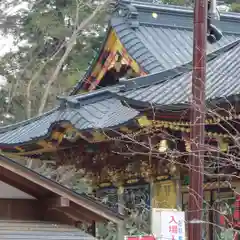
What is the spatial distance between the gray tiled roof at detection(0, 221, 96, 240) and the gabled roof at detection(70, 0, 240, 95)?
4.36 meters

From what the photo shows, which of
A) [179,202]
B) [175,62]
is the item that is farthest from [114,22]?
[179,202]

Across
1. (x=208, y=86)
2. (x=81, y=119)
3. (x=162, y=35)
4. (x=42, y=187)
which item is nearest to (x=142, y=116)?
(x=208, y=86)

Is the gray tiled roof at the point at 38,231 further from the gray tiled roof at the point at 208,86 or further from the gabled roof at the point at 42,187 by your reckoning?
the gray tiled roof at the point at 208,86

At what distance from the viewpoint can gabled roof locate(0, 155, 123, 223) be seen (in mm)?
6203

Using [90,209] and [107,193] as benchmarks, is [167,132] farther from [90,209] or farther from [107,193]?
[107,193]

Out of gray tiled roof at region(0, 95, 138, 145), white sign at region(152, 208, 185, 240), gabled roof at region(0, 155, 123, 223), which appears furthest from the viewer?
gray tiled roof at region(0, 95, 138, 145)

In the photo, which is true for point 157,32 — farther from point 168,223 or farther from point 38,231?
point 38,231

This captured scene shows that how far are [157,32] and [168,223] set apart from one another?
19.5 feet

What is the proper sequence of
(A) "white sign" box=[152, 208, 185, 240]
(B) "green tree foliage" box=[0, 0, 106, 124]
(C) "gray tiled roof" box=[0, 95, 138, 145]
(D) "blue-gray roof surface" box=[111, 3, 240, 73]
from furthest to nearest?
1. (B) "green tree foliage" box=[0, 0, 106, 124]
2. (D) "blue-gray roof surface" box=[111, 3, 240, 73]
3. (C) "gray tiled roof" box=[0, 95, 138, 145]
4. (A) "white sign" box=[152, 208, 185, 240]

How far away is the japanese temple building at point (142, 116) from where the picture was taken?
8125mm

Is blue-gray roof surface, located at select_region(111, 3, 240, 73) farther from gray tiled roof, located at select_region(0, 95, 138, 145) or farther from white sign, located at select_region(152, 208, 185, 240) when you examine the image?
white sign, located at select_region(152, 208, 185, 240)

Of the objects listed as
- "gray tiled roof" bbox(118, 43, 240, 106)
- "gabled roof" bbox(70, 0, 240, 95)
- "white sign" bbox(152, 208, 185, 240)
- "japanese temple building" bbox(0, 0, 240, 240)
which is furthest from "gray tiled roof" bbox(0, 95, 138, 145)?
"white sign" bbox(152, 208, 185, 240)

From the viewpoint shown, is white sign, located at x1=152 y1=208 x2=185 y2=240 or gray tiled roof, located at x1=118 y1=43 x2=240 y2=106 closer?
white sign, located at x1=152 y1=208 x2=185 y2=240

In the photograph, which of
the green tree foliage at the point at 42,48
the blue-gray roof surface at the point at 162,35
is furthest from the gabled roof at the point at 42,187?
the green tree foliage at the point at 42,48
